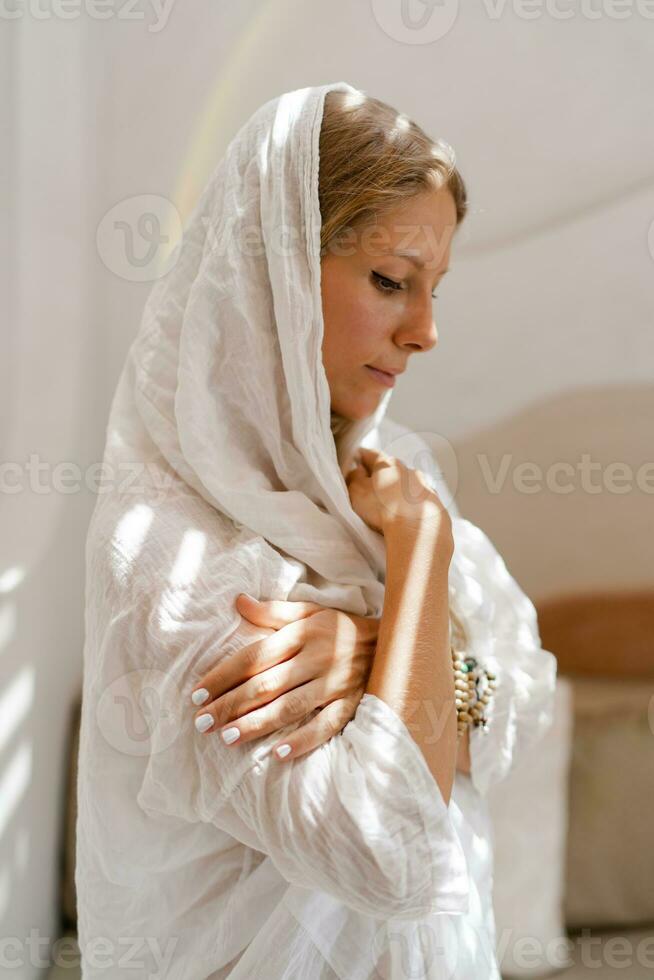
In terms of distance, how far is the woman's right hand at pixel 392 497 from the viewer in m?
1.19

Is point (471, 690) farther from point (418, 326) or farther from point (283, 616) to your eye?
point (418, 326)

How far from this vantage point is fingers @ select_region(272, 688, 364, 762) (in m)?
0.97

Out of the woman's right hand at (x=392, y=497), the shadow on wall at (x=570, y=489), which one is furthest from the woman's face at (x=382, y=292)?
the shadow on wall at (x=570, y=489)

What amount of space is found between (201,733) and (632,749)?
1328 mm

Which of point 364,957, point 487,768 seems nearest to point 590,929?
point 487,768

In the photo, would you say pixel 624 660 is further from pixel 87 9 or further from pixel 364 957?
pixel 87 9

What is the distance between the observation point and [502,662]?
1.36 meters

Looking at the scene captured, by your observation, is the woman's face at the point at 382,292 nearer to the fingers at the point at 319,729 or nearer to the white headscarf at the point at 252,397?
the white headscarf at the point at 252,397

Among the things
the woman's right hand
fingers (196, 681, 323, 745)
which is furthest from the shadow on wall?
fingers (196, 681, 323, 745)

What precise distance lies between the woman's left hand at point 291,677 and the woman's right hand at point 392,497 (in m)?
0.15

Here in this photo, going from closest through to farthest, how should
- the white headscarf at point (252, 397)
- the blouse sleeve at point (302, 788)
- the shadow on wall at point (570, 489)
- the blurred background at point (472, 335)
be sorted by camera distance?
the blouse sleeve at point (302, 788) < the white headscarf at point (252, 397) < the blurred background at point (472, 335) < the shadow on wall at point (570, 489)

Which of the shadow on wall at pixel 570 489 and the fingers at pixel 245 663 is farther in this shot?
the shadow on wall at pixel 570 489

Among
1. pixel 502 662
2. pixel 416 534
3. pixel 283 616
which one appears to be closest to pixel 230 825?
pixel 283 616

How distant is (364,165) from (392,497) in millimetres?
397
